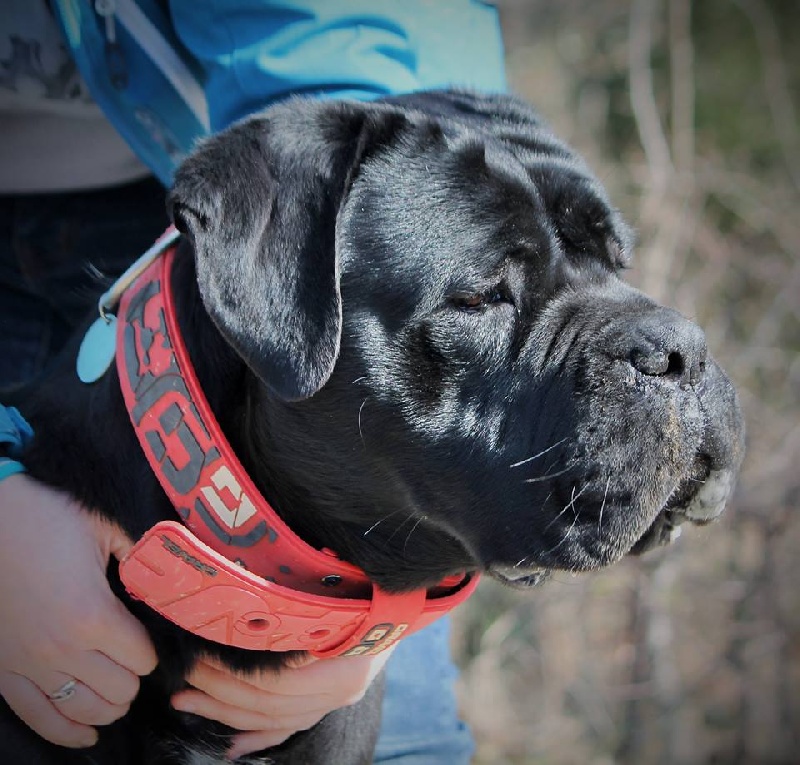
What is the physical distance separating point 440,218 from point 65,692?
115cm

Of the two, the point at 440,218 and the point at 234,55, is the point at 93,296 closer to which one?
the point at 234,55

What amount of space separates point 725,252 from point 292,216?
153 inches

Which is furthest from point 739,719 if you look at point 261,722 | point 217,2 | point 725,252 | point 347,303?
point 217,2

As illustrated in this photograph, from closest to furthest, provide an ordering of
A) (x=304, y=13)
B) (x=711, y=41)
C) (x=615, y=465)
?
(x=615, y=465), (x=304, y=13), (x=711, y=41)

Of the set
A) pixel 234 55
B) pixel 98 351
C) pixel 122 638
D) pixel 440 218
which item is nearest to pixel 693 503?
pixel 440 218

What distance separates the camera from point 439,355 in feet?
6.15

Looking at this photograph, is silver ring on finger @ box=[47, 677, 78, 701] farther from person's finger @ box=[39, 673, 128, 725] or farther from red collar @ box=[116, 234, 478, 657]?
red collar @ box=[116, 234, 478, 657]

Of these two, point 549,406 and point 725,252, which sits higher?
point 549,406

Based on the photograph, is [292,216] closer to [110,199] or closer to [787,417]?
[110,199]

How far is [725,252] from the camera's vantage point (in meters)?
5.25

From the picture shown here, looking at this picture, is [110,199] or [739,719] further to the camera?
[739,719]

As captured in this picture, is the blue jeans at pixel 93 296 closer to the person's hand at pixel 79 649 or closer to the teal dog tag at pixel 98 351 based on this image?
the teal dog tag at pixel 98 351

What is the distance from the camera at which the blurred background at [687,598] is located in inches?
181

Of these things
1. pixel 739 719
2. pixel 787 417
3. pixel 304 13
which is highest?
pixel 304 13
